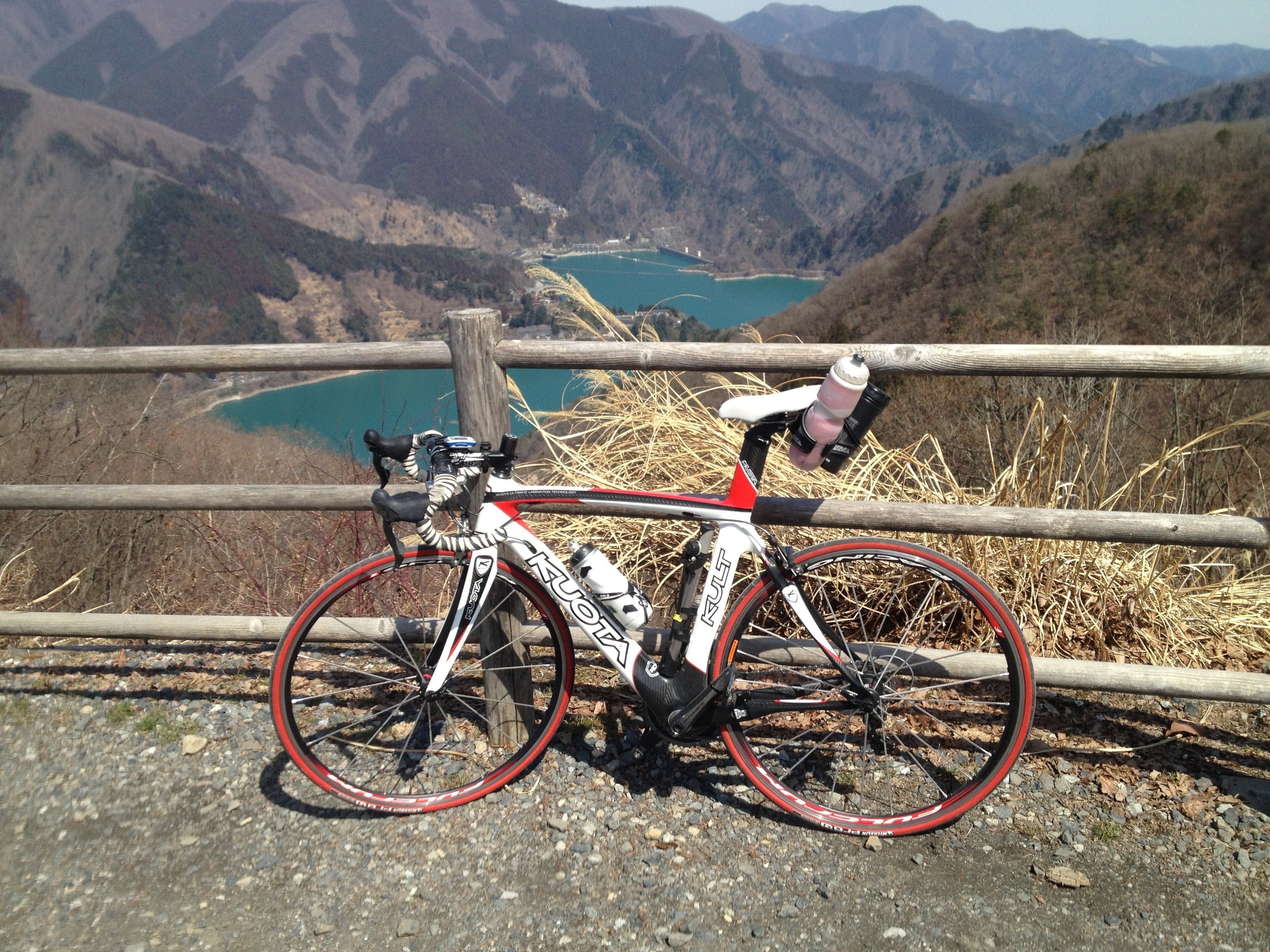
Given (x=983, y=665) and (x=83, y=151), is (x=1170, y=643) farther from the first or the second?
(x=83, y=151)

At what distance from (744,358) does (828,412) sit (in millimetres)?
413

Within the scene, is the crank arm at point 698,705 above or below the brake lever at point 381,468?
below

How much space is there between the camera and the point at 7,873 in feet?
7.77

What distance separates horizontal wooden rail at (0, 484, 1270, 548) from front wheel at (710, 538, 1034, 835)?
0.16 meters

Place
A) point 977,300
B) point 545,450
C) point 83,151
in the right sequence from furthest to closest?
point 83,151, point 977,300, point 545,450

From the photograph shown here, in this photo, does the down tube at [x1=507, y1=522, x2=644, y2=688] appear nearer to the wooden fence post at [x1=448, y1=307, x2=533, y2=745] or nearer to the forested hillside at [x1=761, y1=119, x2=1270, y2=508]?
the wooden fence post at [x1=448, y1=307, x2=533, y2=745]

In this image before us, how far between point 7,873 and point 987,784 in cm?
286

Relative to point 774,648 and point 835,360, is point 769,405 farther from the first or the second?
point 774,648

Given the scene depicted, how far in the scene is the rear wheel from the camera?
2.48m

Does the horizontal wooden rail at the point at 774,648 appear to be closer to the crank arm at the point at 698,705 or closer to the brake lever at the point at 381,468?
the crank arm at the point at 698,705

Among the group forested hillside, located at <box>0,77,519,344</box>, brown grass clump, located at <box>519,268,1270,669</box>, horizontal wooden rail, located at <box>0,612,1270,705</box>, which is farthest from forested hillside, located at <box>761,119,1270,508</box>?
forested hillside, located at <box>0,77,519,344</box>

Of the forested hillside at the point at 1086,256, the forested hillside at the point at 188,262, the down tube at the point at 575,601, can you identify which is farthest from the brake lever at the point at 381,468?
the forested hillside at the point at 188,262

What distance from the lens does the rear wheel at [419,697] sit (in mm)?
2482

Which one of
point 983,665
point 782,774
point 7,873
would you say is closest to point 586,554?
point 782,774
